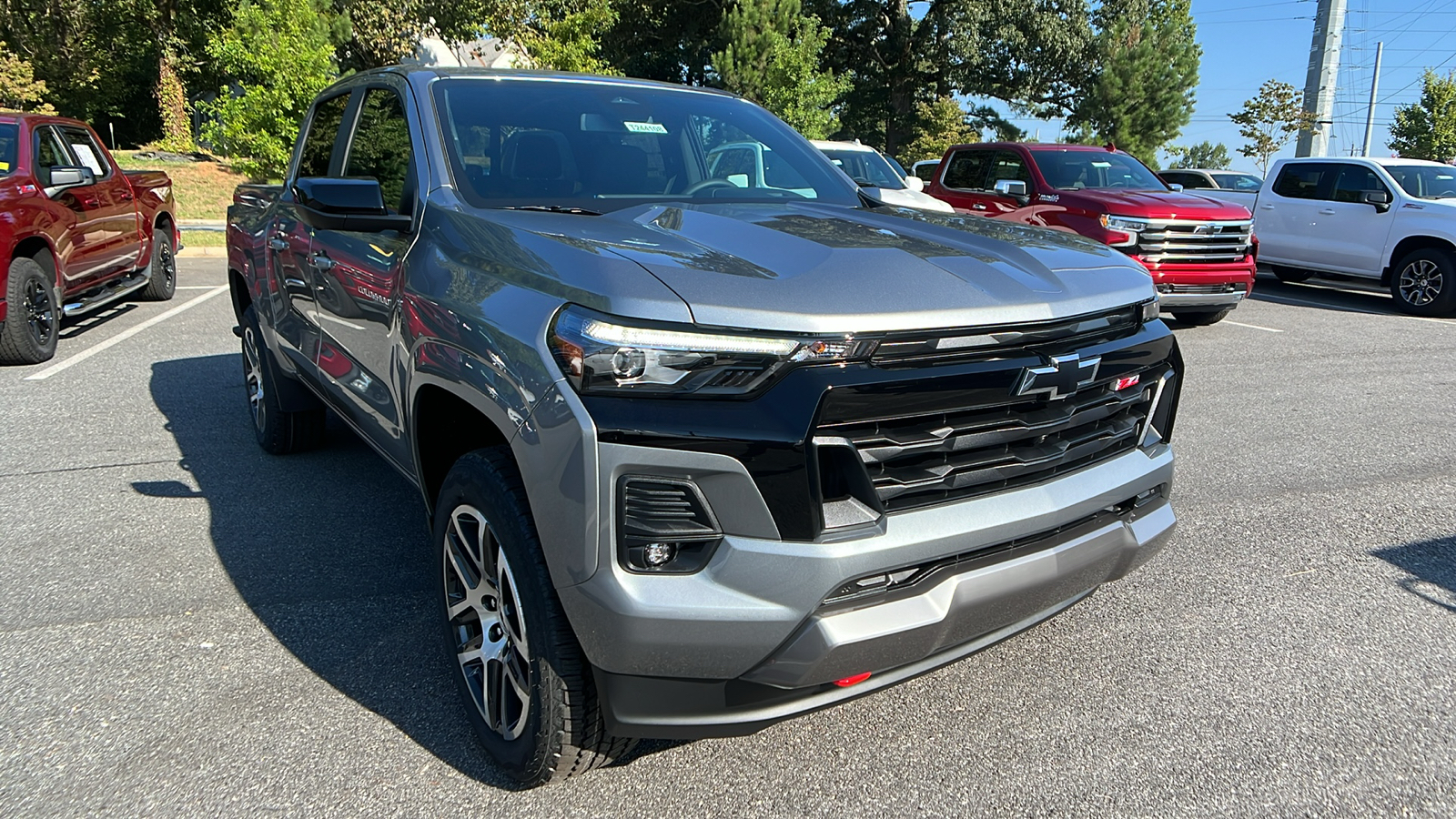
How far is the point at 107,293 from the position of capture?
8.92 metres

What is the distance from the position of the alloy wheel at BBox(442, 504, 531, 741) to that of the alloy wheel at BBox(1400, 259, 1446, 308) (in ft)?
39.9

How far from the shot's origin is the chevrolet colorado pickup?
207cm

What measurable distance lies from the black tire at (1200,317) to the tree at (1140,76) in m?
28.0

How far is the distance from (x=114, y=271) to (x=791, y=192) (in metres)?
7.78

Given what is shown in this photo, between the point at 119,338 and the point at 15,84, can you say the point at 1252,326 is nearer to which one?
the point at 119,338

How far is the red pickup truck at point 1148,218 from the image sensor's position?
948cm

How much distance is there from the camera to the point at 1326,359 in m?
8.51

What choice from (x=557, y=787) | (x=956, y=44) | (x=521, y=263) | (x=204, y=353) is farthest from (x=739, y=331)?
(x=956, y=44)

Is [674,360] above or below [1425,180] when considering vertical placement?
below

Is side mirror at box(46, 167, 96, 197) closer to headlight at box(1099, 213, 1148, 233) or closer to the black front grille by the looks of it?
the black front grille

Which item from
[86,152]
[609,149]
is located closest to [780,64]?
[86,152]

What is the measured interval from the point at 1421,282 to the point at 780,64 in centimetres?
1700

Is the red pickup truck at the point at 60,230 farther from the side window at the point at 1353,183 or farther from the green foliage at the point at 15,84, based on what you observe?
the green foliage at the point at 15,84

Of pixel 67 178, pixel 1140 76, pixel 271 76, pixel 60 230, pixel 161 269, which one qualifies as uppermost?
pixel 1140 76
